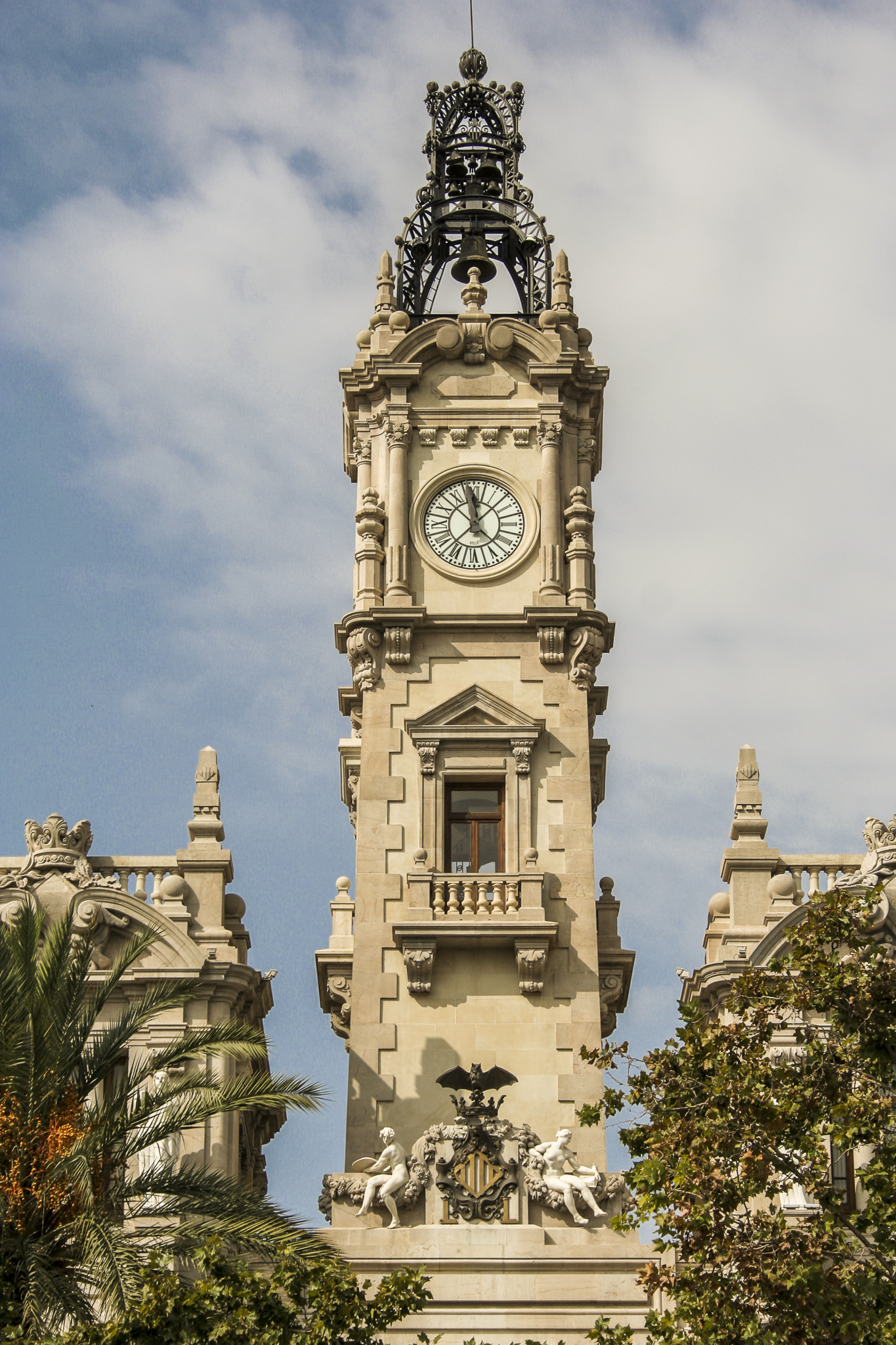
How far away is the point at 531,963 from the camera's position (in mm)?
42875

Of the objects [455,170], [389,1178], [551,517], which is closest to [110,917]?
[389,1178]

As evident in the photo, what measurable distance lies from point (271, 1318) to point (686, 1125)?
19.5 ft

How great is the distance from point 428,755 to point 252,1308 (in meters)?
14.8

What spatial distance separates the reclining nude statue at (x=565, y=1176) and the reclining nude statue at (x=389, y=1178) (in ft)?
7.23

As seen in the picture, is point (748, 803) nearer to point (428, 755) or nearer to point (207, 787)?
point (428, 755)

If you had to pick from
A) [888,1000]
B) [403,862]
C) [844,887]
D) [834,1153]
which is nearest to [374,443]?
[403,862]

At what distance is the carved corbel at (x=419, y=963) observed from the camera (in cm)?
4291

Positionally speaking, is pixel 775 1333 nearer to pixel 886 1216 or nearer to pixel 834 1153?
pixel 886 1216

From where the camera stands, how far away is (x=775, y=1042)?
136ft

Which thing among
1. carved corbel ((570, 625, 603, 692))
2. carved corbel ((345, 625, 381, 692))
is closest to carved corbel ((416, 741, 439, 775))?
carved corbel ((345, 625, 381, 692))

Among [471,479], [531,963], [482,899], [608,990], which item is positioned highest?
[471,479]

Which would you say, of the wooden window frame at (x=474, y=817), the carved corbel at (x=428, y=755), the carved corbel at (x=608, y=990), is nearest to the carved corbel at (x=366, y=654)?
the carved corbel at (x=428, y=755)

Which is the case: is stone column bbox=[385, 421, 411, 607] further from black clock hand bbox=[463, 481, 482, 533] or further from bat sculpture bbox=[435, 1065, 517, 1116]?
bat sculpture bbox=[435, 1065, 517, 1116]

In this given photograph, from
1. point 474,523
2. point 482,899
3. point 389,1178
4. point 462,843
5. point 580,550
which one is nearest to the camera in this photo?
point 389,1178
